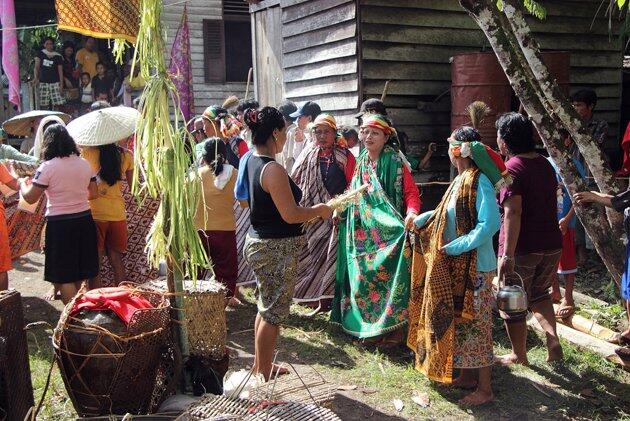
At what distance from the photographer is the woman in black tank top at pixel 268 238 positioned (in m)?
4.12

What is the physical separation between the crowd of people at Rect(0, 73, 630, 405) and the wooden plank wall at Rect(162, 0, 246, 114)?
818 centimetres

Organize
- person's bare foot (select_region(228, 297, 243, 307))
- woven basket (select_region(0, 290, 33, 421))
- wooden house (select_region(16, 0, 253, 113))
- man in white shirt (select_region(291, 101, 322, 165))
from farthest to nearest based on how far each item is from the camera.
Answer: wooden house (select_region(16, 0, 253, 113)) < man in white shirt (select_region(291, 101, 322, 165)) < person's bare foot (select_region(228, 297, 243, 307)) < woven basket (select_region(0, 290, 33, 421))

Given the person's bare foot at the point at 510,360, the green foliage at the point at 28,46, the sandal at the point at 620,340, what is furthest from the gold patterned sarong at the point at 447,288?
the green foliage at the point at 28,46

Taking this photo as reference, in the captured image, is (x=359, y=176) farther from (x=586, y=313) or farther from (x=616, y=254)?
(x=586, y=313)

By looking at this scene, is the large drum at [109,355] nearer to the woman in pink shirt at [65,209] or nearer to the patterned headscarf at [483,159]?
the woman in pink shirt at [65,209]

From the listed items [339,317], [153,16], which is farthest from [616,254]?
[153,16]

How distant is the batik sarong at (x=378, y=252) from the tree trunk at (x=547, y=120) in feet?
3.58

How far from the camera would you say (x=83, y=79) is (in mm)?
14195

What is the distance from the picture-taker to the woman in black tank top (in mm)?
4125

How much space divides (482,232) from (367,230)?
54.0 inches

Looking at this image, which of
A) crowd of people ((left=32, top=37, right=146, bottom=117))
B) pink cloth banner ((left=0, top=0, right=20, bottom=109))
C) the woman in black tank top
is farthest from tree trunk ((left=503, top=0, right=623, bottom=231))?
crowd of people ((left=32, top=37, right=146, bottom=117))

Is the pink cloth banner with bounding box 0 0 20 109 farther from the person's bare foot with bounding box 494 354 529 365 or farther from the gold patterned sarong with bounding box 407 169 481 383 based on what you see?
the person's bare foot with bounding box 494 354 529 365

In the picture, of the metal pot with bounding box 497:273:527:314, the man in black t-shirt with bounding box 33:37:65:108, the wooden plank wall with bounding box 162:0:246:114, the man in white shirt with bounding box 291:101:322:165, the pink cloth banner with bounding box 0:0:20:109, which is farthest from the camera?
the wooden plank wall with bounding box 162:0:246:114

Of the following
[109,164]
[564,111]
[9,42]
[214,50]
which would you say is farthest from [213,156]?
[214,50]
